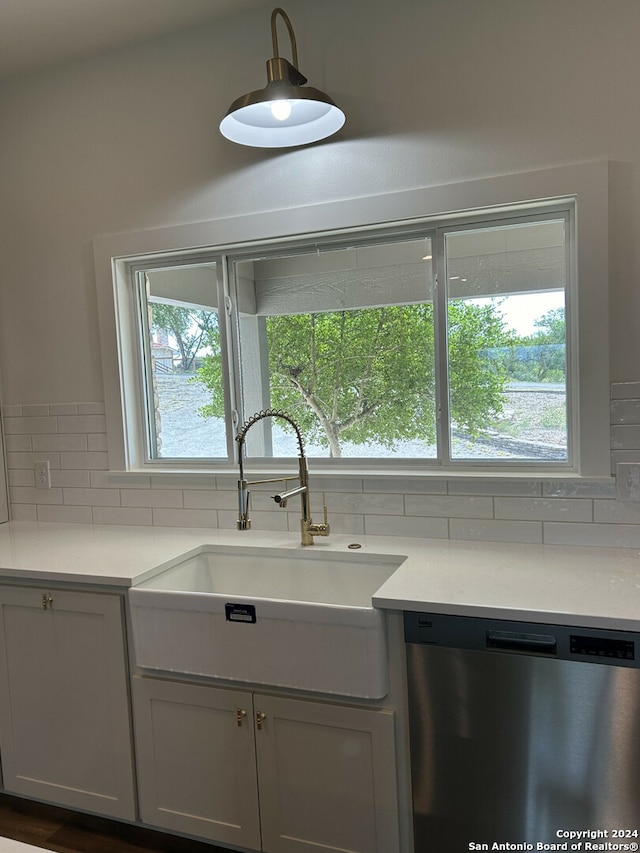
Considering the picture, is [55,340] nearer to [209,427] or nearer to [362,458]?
[209,427]

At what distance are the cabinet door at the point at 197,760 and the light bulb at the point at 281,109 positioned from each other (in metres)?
1.78

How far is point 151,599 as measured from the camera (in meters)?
1.89

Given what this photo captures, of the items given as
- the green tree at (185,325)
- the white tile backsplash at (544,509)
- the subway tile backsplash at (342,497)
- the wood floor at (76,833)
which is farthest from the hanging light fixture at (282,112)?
the wood floor at (76,833)

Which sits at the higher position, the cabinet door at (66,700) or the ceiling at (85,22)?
Result: the ceiling at (85,22)

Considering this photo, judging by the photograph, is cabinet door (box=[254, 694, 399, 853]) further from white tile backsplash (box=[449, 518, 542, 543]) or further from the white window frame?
the white window frame

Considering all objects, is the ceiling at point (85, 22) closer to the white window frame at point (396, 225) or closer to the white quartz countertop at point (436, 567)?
the white window frame at point (396, 225)

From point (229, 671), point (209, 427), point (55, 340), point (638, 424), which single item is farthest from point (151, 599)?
point (638, 424)

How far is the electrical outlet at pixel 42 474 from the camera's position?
9.30 ft

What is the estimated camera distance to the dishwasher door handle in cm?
148

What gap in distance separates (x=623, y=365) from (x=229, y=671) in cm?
153

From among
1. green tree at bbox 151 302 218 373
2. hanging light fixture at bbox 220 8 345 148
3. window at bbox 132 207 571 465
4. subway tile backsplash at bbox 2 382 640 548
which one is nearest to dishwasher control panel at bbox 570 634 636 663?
subway tile backsplash at bbox 2 382 640 548

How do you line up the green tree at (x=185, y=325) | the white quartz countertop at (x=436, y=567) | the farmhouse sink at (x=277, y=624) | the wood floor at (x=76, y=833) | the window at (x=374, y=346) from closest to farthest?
1. the white quartz countertop at (x=436, y=567)
2. the farmhouse sink at (x=277, y=624)
3. the wood floor at (x=76, y=833)
4. the window at (x=374, y=346)
5. the green tree at (x=185, y=325)

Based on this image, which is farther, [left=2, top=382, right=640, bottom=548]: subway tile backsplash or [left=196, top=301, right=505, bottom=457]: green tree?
[left=196, top=301, right=505, bottom=457]: green tree

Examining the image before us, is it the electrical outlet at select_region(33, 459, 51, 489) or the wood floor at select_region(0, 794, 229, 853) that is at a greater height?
the electrical outlet at select_region(33, 459, 51, 489)
